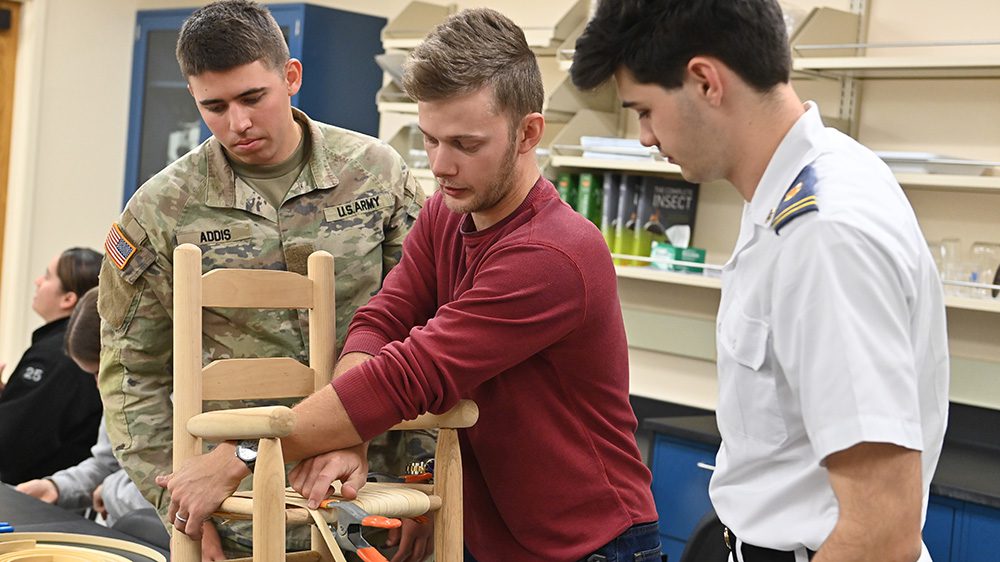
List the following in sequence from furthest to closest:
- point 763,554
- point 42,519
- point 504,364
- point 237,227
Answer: point 42,519 < point 237,227 < point 504,364 < point 763,554

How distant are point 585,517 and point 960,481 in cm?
156

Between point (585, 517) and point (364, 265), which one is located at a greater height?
point (364, 265)

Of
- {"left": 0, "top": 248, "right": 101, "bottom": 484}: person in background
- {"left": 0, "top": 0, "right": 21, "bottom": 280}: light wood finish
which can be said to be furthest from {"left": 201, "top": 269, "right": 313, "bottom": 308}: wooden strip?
{"left": 0, "top": 0, "right": 21, "bottom": 280}: light wood finish

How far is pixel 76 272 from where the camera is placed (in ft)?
11.8

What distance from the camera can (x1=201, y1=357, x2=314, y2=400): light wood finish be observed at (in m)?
1.59

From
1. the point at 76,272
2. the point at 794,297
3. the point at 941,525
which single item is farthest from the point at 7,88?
the point at 794,297

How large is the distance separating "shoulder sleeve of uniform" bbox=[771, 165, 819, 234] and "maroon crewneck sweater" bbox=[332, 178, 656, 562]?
386 mm

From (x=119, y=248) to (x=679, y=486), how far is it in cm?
187

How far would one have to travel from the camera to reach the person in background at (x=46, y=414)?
3.23 meters

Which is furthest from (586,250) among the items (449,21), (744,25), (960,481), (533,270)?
(960,481)

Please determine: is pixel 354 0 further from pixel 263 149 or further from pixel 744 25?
pixel 744 25

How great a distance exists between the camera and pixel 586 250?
1.37m

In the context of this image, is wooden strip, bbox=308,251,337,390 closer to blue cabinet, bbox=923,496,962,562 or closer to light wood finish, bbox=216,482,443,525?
light wood finish, bbox=216,482,443,525

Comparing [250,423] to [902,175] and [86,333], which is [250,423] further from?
[902,175]
